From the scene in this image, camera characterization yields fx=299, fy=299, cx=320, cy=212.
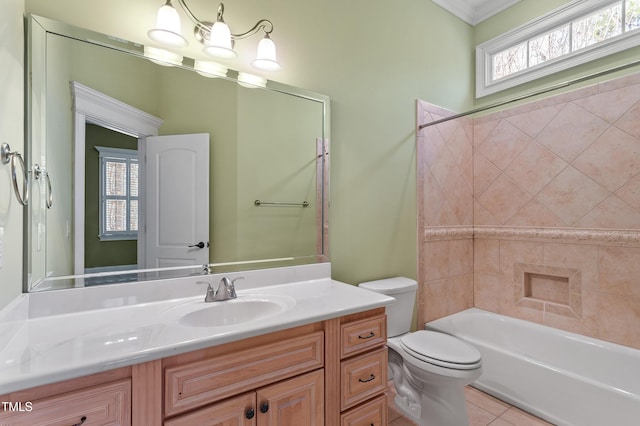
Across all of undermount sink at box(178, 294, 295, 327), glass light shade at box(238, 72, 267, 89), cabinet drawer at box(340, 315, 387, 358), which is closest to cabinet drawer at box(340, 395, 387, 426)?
cabinet drawer at box(340, 315, 387, 358)

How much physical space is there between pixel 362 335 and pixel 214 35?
1601 mm

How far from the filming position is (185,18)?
4.83ft

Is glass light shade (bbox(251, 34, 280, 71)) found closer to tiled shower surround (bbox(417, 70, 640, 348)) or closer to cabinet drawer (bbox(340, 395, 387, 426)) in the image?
tiled shower surround (bbox(417, 70, 640, 348))

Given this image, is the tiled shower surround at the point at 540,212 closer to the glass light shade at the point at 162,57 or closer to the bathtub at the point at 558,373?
the bathtub at the point at 558,373

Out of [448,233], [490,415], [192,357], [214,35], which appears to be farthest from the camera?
[448,233]

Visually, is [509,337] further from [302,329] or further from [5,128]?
[5,128]

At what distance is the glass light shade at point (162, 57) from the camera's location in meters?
1.38

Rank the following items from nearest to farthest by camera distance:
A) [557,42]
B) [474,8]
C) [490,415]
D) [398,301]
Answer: [490,415] < [398,301] < [557,42] < [474,8]

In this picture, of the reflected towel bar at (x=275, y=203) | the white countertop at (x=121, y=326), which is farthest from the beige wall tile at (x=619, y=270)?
the reflected towel bar at (x=275, y=203)

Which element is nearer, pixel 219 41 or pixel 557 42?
pixel 219 41

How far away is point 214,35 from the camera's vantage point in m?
1.48

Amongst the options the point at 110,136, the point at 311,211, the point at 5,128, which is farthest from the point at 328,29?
the point at 5,128

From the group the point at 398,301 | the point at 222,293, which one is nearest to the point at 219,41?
the point at 222,293

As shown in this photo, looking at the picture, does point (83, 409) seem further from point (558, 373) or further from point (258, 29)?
point (558, 373)
